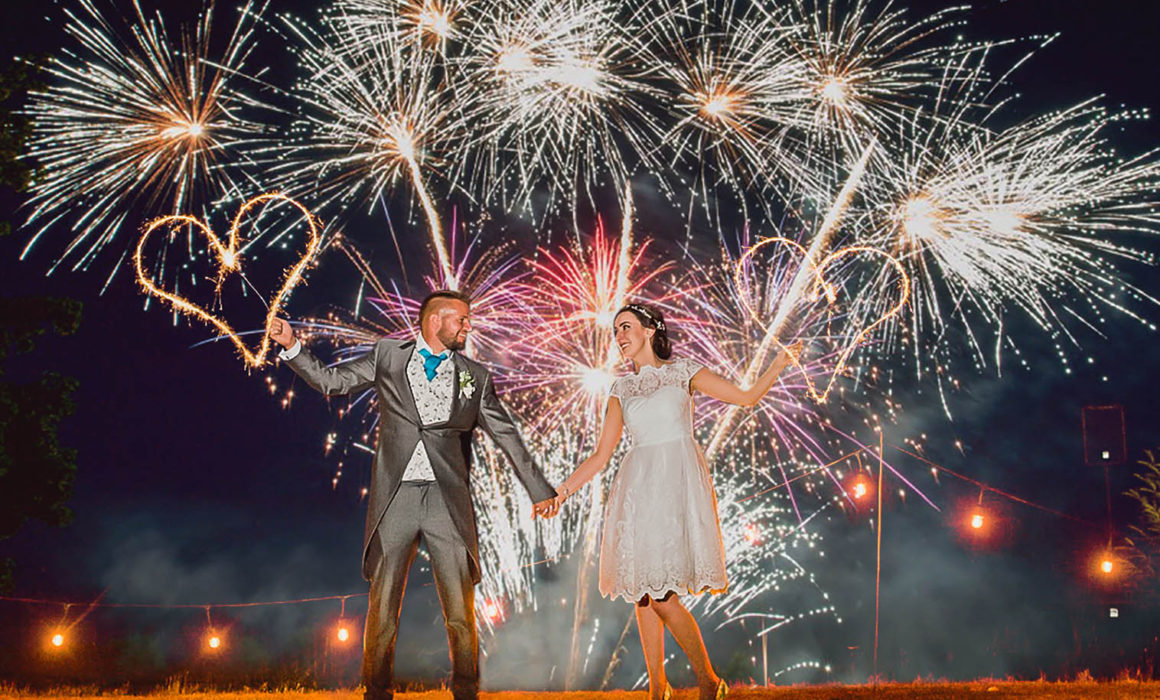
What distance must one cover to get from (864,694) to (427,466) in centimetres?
369

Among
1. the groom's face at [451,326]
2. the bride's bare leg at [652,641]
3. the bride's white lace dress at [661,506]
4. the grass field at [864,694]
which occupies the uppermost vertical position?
the groom's face at [451,326]

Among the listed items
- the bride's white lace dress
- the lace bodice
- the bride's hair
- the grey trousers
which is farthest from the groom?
the bride's hair

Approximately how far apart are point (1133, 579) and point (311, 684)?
44.7ft

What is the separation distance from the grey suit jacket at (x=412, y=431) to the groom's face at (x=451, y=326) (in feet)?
0.28

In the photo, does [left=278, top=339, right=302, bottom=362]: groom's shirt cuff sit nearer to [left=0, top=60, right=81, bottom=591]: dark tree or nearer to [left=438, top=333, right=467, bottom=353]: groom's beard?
[left=438, top=333, right=467, bottom=353]: groom's beard

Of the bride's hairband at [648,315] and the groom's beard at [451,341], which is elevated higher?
the bride's hairband at [648,315]

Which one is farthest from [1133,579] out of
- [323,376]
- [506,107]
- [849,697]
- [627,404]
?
[323,376]

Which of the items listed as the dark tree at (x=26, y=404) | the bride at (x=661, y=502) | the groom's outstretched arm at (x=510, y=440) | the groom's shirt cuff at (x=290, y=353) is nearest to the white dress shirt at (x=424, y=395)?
the groom's shirt cuff at (x=290, y=353)

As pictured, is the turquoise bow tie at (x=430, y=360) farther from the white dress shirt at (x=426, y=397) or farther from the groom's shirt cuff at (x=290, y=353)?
the groom's shirt cuff at (x=290, y=353)

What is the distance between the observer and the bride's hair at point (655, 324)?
595cm

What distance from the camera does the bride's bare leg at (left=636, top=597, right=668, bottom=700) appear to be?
17.5ft

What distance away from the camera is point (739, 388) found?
5.67 metres

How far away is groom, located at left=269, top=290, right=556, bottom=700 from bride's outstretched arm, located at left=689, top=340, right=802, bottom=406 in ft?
3.67

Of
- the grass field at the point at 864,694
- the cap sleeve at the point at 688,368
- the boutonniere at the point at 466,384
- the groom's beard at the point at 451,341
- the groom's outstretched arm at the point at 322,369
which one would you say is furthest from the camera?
the grass field at the point at 864,694
